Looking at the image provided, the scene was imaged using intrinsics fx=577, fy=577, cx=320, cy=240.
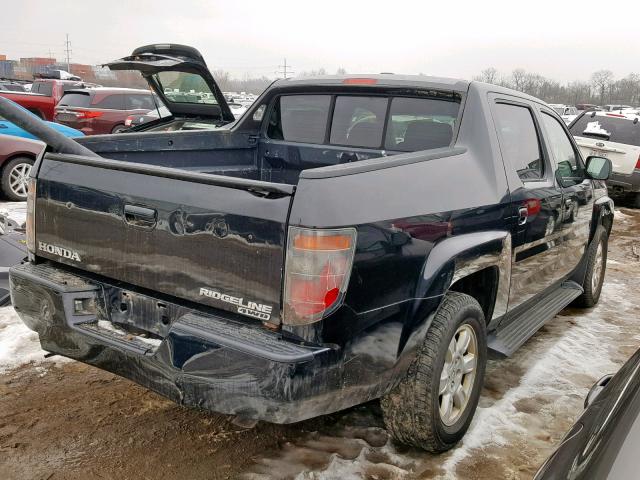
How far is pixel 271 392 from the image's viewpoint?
2148 mm

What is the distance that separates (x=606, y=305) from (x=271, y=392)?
4.53 metres

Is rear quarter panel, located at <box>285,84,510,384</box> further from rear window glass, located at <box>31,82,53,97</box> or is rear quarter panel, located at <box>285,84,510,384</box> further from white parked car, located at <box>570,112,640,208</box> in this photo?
rear window glass, located at <box>31,82,53,97</box>

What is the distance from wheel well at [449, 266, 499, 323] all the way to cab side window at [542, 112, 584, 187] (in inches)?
51.6

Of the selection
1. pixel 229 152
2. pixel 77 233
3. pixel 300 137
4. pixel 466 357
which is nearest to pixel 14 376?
pixel 77 233

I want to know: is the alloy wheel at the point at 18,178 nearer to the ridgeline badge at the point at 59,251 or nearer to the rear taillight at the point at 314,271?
the ridgeline badge at the point at 59,251

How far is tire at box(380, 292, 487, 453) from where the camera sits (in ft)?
8.68

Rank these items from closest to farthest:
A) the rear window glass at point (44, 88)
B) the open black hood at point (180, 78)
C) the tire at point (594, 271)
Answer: the tire at point (594, 271) → the open black hood at point (180, 78) → the rear window glass at point (44, 88)

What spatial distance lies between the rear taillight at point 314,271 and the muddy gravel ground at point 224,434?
0.97m

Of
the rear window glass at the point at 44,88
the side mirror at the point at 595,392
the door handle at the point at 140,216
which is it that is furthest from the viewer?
the rear window glass at the point at 44,88

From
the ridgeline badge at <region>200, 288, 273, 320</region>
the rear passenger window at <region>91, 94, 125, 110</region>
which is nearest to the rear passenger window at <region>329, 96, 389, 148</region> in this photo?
the ridgeline badge at <region>200, 288, 273, 320</region>

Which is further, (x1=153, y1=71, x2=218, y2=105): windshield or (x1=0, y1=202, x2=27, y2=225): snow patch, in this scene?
(x1=0, y1=202, x2=27, y2=225): snow patch

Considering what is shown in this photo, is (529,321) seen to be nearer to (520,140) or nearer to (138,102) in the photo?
(520,140)

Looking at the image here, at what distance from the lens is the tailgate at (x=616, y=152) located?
10453 mm

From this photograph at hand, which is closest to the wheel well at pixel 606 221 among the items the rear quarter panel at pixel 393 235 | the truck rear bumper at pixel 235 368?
the rear quarter panel at pixel 393 235
